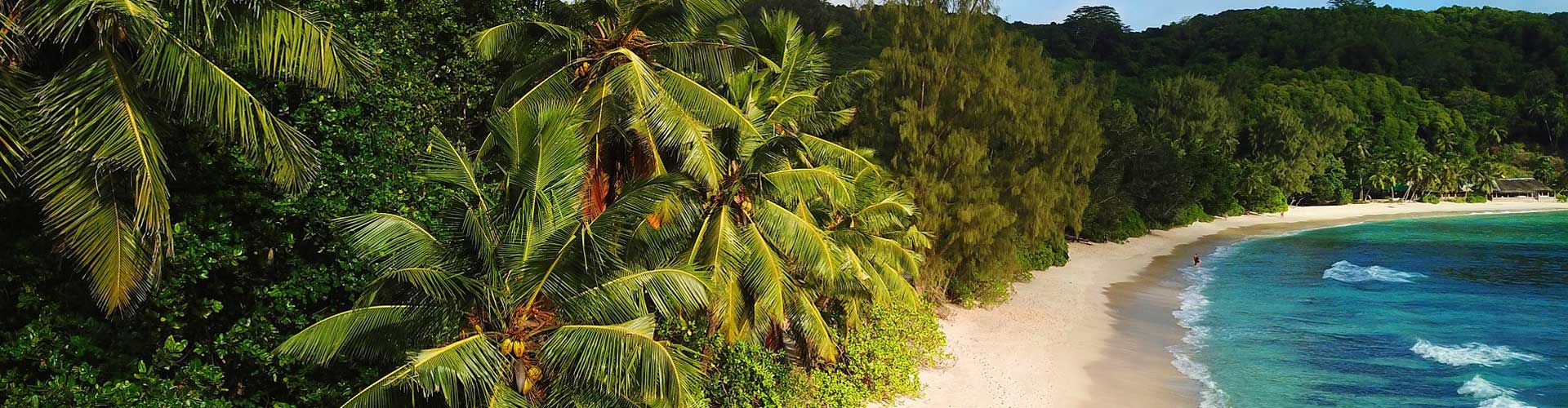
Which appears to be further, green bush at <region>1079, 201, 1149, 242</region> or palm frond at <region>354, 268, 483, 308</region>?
green bush at <region>1079, 201, 1149, 242</region>

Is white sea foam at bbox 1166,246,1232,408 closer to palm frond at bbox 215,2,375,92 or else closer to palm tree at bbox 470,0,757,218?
palm tree at bbox 470,0,757,218

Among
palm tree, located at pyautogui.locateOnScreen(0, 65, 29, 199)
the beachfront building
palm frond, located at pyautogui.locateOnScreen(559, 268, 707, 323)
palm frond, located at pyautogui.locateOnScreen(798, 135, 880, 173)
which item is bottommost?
the beachfront building

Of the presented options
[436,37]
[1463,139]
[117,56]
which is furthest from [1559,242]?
[117,56]

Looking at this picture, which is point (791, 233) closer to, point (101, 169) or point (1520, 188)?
point (101, 169)

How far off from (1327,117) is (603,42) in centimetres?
8345

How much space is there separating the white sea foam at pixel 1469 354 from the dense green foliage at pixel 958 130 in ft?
39.6

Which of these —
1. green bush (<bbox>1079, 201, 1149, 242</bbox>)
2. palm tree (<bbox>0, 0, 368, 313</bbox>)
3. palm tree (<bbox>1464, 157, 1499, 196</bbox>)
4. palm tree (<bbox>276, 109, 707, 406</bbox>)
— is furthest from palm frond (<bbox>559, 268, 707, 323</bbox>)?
palm tree (<bbox>1464, 157, 1499, 196</bbox>)

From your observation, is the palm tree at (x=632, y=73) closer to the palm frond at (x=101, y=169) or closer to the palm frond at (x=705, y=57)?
the palm frond at (x=705, y=57)

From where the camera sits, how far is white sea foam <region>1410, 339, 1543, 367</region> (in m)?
27.2

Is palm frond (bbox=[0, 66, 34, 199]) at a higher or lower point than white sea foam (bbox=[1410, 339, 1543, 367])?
higher

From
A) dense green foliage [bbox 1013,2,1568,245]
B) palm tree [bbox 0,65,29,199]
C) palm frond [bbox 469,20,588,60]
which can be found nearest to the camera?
palm tree [bbox 0,65,29,199]

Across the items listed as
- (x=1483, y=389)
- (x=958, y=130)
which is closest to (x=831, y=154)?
(x=958, y=130)

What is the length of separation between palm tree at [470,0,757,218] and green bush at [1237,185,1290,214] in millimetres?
71603

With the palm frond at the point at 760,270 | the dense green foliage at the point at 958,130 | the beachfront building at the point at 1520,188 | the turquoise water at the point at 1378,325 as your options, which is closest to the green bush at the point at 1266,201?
the turquoise water at the point at 1378,325
